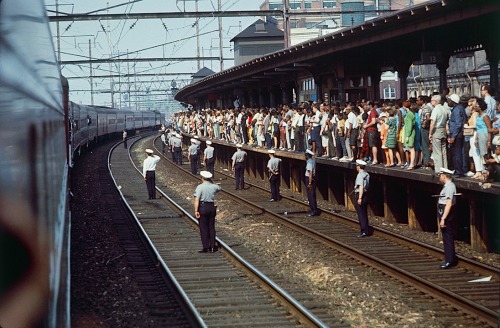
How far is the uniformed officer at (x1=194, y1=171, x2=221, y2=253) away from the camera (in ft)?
51.2

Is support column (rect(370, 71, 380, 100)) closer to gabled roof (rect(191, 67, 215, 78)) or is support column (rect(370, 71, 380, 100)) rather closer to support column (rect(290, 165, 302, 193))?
support column (rect(290, 165, 302, 193))

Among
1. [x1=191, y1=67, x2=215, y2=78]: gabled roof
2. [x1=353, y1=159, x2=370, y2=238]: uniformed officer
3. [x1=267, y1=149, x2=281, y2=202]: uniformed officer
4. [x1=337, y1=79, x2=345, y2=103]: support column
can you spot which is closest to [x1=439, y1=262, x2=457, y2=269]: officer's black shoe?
[x1=353, y1=159, x2=370, y2=238]: uniformed officer

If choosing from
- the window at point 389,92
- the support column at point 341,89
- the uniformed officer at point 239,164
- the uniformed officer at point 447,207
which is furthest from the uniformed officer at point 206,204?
the window at point 389,92

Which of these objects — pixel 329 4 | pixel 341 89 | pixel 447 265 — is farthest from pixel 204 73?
pixel 447 265

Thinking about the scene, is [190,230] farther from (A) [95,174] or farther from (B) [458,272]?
(A) [95,174]

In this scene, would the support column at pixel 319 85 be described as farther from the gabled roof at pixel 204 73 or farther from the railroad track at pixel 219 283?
the gabled roof at pixel 204 73

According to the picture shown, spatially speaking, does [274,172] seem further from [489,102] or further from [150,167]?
[489,102]

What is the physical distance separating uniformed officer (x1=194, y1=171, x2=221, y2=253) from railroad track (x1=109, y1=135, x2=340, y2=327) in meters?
0.48

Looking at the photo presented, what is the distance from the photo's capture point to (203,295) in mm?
12586

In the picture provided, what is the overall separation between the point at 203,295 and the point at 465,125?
5.78 metres

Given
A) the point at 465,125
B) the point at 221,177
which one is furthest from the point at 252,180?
the point at 465,125

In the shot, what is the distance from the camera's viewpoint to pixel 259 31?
71188mm

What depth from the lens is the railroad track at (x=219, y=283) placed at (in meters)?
10.9

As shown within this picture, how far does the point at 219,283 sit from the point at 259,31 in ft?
195
